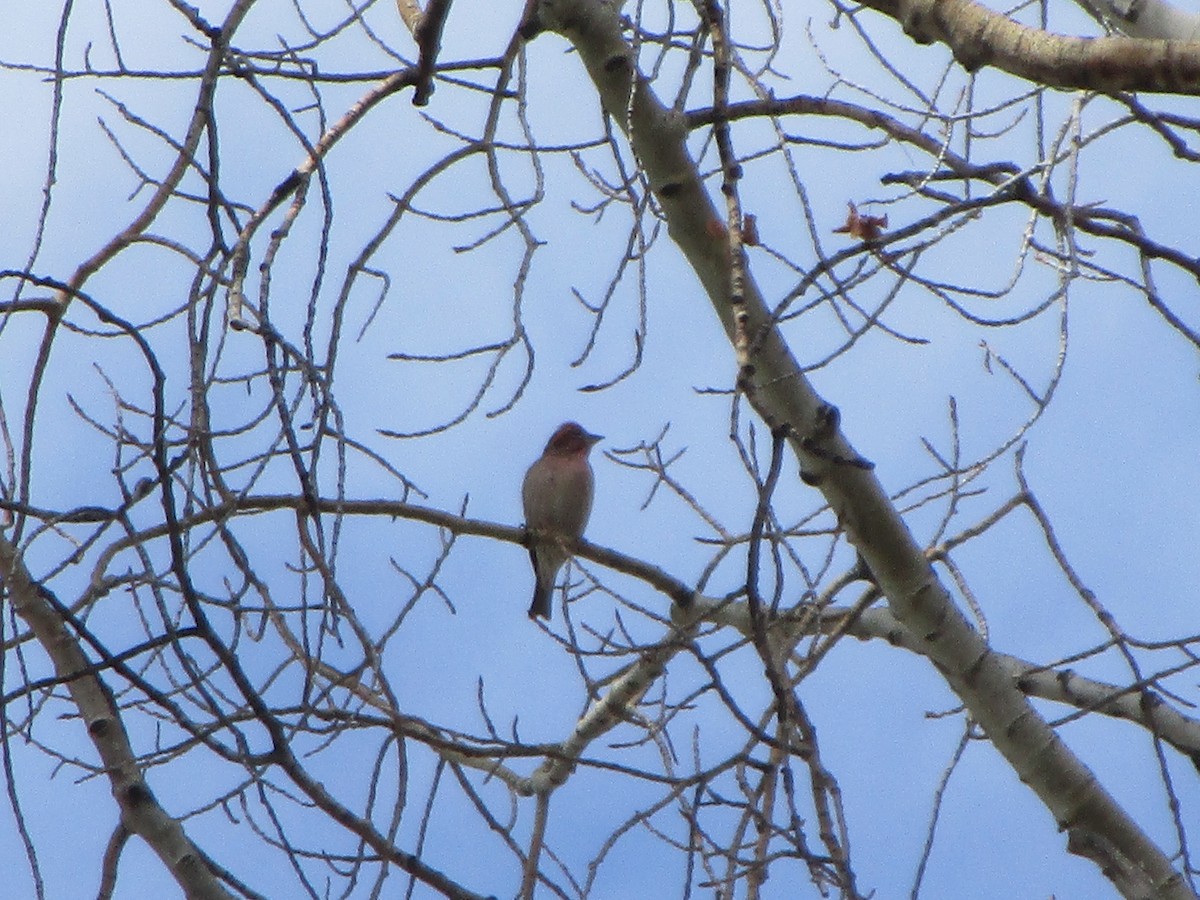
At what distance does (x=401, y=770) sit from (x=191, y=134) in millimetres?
1351

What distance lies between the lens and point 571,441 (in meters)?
8.35

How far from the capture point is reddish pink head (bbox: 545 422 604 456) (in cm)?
830

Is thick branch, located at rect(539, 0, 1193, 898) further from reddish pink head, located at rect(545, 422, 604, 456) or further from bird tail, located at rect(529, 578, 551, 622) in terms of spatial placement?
reddish pink head, located at rect(545, 422, 604, 456)

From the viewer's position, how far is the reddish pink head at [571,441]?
830 centimetres

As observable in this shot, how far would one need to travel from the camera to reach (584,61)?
388cm

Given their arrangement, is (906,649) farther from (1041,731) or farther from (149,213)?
(149,213)

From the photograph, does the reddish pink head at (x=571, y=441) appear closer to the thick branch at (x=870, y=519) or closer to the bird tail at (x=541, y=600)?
the bird tail at (x=541, y=600)

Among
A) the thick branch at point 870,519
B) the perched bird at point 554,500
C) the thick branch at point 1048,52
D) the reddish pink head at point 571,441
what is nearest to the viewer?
the thick branch at point 1048,52

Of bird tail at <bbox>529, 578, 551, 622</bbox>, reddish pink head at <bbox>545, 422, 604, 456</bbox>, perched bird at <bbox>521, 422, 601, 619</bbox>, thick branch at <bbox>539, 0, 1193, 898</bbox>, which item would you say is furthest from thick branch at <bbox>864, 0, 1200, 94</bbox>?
reddish pink head at <bbox>545, 422, 604, 456</bbox>

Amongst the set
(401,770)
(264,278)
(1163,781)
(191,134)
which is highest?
Result: (191,134)

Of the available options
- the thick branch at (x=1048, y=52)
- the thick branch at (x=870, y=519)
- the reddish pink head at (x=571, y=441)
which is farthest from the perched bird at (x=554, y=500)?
the thick branch at (x=1048, y=52)

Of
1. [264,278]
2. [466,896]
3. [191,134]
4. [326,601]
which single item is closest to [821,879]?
[466,896]

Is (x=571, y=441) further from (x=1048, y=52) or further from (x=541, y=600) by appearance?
(x=1048, y=52)

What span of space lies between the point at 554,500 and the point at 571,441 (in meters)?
0.57
